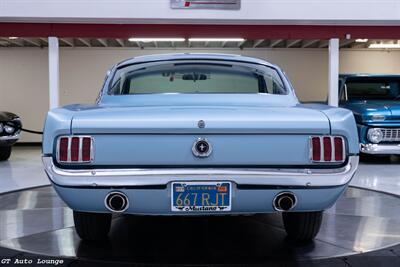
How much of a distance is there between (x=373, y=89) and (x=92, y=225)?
7.79m

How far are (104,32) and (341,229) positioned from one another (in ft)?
23.3

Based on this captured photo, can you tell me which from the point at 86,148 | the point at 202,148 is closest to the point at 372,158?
the point at 202,148

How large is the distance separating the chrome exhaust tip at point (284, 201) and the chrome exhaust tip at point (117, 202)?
0.86 meters

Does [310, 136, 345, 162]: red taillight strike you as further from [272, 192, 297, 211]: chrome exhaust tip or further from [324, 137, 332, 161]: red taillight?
[272, 192, 297, 211]: chrome exhaust tip

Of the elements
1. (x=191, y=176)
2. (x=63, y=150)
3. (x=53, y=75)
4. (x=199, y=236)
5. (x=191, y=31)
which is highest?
(x=191, y=31)

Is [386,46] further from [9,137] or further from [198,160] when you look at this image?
[198,160]

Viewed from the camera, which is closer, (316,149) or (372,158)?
(316,149)

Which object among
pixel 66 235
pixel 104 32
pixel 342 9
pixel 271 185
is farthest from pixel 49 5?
pixel 271 185

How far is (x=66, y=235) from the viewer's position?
438cm

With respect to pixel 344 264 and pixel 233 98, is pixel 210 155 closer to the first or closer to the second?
pixel 233 98

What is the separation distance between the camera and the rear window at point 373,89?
10.2 meters

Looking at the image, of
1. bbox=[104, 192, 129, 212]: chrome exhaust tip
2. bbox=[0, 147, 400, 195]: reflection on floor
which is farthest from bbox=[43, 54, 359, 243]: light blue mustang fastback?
bbox=[0, 147, 400, 195]: reflection on floor

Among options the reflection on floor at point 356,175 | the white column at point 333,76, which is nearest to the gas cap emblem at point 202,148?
the reflection on floor at point 356,175

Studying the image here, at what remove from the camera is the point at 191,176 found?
3.00m
